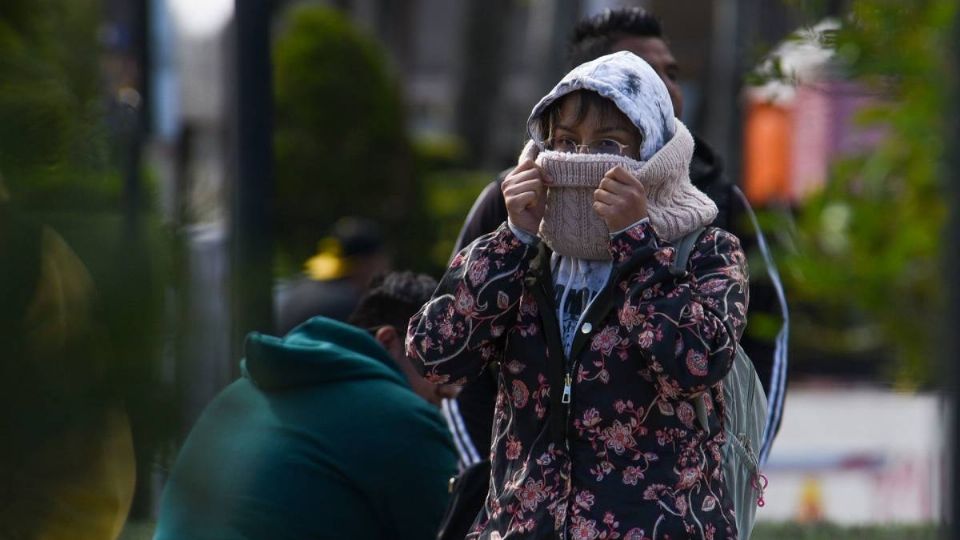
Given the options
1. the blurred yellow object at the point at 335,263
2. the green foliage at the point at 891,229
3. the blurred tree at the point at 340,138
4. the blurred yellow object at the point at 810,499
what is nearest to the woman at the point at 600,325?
the green foliage at the point at 891,229

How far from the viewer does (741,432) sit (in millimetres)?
2676

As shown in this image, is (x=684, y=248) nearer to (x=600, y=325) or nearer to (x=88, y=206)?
(x=600, y=325)

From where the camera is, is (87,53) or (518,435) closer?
(87,53)

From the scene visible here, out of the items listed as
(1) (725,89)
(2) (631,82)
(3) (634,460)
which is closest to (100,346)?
(3) (634,460)

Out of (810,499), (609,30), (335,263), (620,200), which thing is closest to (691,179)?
(609,30)

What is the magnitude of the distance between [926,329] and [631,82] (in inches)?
175

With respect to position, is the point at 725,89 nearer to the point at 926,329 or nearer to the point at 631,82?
the point at 926,329

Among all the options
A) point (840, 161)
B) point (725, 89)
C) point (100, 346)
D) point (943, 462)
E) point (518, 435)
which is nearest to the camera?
point (100, 346)

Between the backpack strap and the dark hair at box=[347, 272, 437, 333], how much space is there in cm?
119

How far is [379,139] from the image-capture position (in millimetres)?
12320

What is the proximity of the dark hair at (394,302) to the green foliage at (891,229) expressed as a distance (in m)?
2.45

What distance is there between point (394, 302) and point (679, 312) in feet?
4.60

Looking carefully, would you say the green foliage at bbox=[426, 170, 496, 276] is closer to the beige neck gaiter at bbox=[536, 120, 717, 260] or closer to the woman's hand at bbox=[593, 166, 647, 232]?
the beige neck gaiter at bbox=[536, 120, 717, 260]

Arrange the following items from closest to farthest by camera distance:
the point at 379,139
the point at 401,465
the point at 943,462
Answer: the point at 943,462 < the point at 401,465 < the point at 379,139
